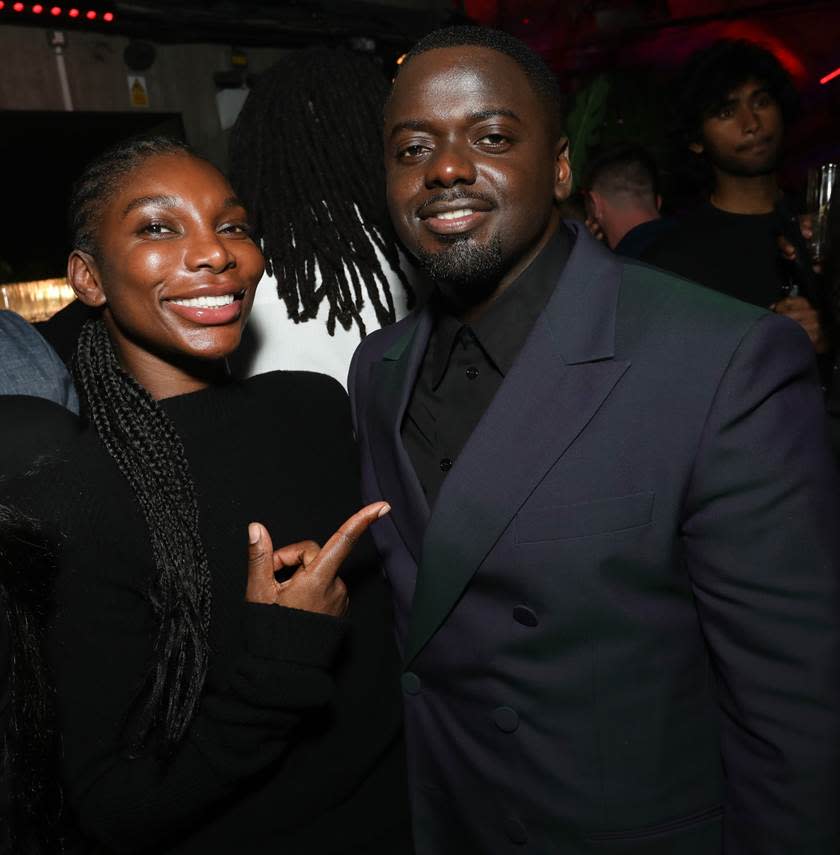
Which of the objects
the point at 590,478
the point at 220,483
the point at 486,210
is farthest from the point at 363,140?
the point at 590,478

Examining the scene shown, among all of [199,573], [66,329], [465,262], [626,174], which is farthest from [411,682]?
[626,174]

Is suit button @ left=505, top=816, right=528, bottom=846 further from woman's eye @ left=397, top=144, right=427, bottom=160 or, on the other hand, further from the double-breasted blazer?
woman's eye @ left=397, top=144, right=427, bottom=160

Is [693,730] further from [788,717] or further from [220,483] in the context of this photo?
[220,483]

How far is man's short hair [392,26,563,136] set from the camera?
1486 millimetres

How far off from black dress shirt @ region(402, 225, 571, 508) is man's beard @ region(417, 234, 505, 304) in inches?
2.9

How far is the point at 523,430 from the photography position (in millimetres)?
1355

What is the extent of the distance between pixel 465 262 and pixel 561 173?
13.5 inches

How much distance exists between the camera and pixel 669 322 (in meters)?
1.30

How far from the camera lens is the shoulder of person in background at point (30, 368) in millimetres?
1500

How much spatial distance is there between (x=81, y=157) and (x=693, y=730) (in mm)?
6560

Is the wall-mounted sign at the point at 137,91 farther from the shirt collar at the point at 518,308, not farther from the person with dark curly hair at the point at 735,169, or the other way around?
the shirt collar at the point at 518,308

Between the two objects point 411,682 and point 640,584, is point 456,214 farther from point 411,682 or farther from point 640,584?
point 411,682

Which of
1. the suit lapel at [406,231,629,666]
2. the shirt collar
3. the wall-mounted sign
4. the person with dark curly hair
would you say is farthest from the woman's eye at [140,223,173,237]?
the wall-mounted sign

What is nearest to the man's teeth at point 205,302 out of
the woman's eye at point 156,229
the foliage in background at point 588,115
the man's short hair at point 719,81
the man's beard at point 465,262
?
the woman's eye at point 156,229
